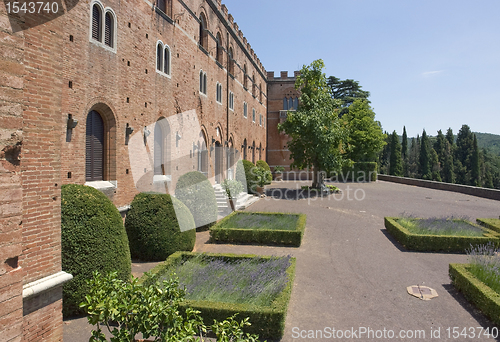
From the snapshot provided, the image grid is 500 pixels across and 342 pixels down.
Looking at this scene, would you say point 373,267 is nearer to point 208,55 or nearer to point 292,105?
point 208,55

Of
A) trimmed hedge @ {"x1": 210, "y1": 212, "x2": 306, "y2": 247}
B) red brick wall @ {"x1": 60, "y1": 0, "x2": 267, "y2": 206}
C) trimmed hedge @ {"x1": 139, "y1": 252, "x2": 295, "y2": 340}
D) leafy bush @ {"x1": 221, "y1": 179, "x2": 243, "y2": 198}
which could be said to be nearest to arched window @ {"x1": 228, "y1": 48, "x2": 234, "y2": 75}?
red brick wall @ {"x1": 60, "y1": 0, "x2": 267, "y2": 206}

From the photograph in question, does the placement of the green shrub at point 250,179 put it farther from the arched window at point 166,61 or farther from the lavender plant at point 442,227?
the lavender plant at point 442,227

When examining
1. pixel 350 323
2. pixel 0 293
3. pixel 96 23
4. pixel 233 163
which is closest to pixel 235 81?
pixel 233 163

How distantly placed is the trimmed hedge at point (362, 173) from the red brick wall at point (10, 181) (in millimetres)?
33964

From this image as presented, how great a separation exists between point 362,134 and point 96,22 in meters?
31.8

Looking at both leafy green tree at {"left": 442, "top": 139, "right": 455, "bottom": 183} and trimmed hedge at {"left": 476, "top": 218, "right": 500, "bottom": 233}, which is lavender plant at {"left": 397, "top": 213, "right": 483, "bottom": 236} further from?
leafy green tree at {"left": 442, "top": 139, "right": 455, "bottom": 183}

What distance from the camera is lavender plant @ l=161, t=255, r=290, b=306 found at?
19.6 ft

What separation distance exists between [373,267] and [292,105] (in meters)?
35.2

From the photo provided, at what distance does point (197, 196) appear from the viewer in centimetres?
1140

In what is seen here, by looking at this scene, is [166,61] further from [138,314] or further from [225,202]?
[138,314]

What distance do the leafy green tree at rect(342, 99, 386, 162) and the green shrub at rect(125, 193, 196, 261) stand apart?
101 ft

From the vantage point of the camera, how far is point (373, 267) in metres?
8.38

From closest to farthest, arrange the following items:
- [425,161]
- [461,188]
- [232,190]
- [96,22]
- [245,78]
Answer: [96,22] < [232,190] < [461,188] < [245,78] < [425,161]

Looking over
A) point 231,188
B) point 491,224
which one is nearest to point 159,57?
point 231,188
